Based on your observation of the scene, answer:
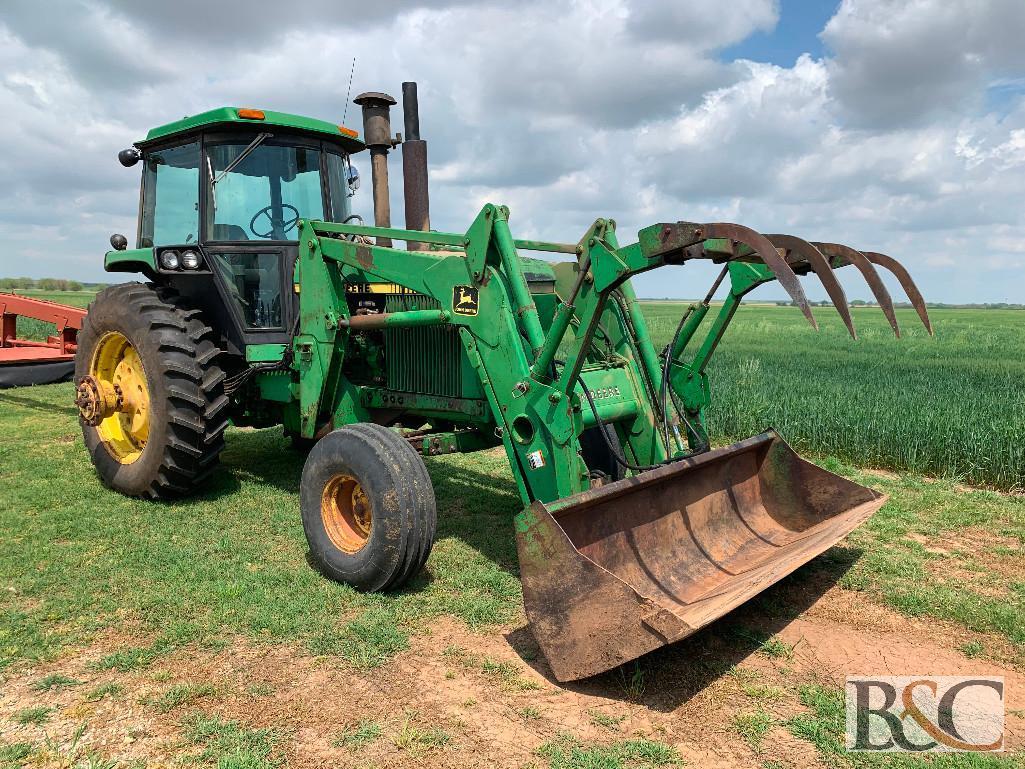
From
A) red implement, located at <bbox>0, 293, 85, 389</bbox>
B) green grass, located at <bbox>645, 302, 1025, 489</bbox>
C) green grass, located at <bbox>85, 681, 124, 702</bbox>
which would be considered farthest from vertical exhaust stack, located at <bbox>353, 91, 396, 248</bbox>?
red implement, located at <bbox>0, 293, 85, 389</bbox>

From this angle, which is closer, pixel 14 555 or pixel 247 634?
pixel 247 634

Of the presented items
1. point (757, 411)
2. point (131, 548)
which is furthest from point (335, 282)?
point (757, 411)

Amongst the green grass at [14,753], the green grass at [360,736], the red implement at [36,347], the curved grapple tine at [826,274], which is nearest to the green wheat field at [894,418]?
A: the curved grapple tine at [826,274]

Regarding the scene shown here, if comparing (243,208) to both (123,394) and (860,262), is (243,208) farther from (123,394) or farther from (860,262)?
(860,262)

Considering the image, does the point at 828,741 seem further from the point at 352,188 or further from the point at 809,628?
the point at 352,188

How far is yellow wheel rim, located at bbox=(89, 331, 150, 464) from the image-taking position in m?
5.98

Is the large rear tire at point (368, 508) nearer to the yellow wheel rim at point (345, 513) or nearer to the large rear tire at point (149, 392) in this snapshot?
the yellow wheel rim at point (345, 513)

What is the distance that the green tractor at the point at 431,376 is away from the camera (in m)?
3.41

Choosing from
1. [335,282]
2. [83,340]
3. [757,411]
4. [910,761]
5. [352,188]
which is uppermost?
[352,188]

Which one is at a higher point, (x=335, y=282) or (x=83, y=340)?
(x=335, y=282)

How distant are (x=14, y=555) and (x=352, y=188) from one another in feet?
12.1

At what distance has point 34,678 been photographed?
3330 millimetres

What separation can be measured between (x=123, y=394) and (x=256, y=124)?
2.45 m

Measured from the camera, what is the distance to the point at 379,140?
Answer: 20.3 ft
